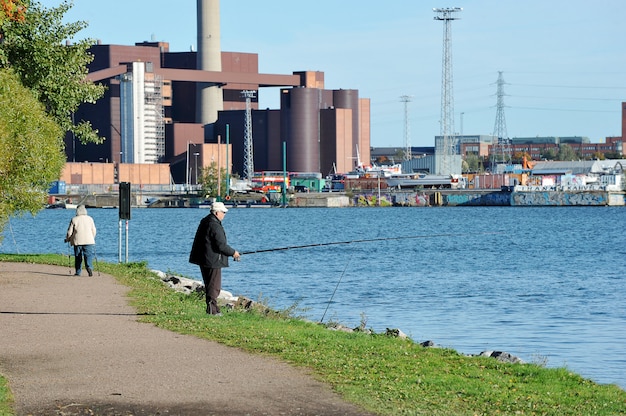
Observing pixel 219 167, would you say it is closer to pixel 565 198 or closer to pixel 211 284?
pixel 565 198

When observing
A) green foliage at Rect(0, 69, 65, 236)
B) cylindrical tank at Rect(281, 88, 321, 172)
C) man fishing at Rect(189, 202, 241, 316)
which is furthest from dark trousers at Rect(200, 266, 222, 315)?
cylindrical tank at Rect(281, 88, 321, 172)

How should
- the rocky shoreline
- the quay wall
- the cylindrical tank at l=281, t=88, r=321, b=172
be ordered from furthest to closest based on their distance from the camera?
the cylindrical tank at l=281, t=88, r=321, b=172 < the quay wall < the rocky shoreline

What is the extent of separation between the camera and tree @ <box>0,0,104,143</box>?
32.7m

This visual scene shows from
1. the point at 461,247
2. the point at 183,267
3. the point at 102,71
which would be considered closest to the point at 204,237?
the point at 183,267

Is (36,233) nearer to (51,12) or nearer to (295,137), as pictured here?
(51,12)

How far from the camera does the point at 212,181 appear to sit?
165875mm

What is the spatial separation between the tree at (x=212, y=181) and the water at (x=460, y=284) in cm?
7631

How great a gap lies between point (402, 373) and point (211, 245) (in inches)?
229

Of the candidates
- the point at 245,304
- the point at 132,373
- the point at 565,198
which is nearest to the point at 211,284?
the point at 245,304

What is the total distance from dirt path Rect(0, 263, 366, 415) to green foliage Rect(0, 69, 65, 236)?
9987 mm

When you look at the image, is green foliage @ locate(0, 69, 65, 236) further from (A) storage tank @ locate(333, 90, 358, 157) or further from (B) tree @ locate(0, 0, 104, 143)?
(A) storage tank @ locate(333, 90, 358, 157)

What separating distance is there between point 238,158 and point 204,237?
167m

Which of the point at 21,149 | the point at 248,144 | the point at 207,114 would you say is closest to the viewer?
the point at 21,149

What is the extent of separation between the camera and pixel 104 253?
58.3 metres
